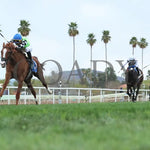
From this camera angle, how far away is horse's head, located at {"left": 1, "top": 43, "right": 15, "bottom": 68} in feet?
A: 29.9

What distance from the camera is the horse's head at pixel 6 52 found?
9102 millimetres

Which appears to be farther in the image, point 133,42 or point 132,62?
point 133,42

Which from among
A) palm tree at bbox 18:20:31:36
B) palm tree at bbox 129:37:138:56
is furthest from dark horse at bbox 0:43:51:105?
palm tree at bbox 129:37:138:56

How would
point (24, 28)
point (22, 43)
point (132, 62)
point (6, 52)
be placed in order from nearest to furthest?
point (6, 52) → point (22, 43) → point (132, 62) → point (24, 28)

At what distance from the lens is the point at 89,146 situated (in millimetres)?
2770

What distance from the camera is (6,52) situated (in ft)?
30.3

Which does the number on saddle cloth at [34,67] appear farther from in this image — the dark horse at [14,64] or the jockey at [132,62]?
the jockey at [132,62]

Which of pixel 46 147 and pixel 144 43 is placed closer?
pixel 46 147

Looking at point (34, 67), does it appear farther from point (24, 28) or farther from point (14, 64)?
point (24, 28)

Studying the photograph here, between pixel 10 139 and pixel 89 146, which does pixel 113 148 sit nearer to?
pixel 89 146

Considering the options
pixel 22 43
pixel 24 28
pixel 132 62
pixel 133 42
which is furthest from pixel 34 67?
pixel 133 42

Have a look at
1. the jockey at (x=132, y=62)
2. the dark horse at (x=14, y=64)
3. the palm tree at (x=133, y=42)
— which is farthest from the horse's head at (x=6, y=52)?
the palm tree at (x=133, y=42)

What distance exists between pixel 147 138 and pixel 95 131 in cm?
65

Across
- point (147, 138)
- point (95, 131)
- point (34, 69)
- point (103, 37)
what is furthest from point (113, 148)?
point (103, 37)
